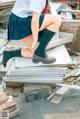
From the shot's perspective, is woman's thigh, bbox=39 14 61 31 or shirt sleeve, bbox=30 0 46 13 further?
woman's thigh, bbox=39 14 61 31

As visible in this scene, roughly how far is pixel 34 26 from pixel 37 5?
0.29 m

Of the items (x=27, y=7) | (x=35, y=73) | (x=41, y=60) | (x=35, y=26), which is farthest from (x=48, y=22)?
(x=35, y=73)

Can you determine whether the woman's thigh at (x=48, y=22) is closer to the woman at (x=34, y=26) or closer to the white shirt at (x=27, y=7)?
the woman at (x=34, y=26)

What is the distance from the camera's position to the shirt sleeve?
18.6 ft

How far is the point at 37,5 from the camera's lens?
5699 millimetres

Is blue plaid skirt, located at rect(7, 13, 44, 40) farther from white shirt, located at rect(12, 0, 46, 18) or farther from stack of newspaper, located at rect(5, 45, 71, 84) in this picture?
stack of newspaper, located at rect(5, 45, 71, 84)

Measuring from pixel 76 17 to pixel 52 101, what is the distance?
266cm

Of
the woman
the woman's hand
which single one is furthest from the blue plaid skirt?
the woman's hand

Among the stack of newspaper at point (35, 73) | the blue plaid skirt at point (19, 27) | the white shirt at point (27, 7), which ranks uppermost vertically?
the white shirt at point (27, 7)

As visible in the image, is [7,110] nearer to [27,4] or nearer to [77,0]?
[27,4]

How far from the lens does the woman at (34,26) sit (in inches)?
227

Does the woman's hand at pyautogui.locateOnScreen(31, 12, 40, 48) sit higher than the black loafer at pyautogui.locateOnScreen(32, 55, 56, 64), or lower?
higher

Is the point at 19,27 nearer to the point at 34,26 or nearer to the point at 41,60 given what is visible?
the point at 34,26

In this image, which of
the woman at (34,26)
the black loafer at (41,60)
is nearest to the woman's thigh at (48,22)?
the woman at (34,26)
